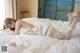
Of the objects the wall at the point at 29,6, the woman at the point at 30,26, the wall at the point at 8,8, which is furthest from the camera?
the wall at the point at 29,6

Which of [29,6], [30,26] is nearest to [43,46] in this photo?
[30,26]

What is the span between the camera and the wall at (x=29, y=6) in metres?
4.21

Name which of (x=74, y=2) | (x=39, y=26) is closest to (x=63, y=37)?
(x=39, y=26)

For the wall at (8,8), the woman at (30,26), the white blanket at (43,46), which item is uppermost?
the wall at (8,8)

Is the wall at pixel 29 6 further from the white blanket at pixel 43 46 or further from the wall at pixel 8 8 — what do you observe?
the white blanket at pixel 43 46

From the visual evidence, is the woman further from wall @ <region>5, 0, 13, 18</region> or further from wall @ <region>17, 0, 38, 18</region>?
wall @ <region>17, 0, 38, 18</region>

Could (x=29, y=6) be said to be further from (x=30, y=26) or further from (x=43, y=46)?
(x=43, y=46)

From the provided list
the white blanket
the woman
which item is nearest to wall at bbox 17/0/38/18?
the woman

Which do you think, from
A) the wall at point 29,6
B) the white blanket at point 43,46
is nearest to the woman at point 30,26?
the white blanket at point 43,46

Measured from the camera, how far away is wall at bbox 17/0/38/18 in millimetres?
4213

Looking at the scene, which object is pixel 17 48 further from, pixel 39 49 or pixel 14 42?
pixel 39 49

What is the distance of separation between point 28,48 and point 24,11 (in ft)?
9.30

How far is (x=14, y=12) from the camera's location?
402 cm

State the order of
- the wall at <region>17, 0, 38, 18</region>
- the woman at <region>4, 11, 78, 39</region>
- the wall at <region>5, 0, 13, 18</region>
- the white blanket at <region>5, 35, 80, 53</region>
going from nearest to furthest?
the white blanket at <region>5, 35, 80, 53</region>, the woman at <region>4, 11, 78, 39</region>, the wall at <region>5, 0, 13, 18</region>, the wall at <region>17, 0, 38, 18</region>
